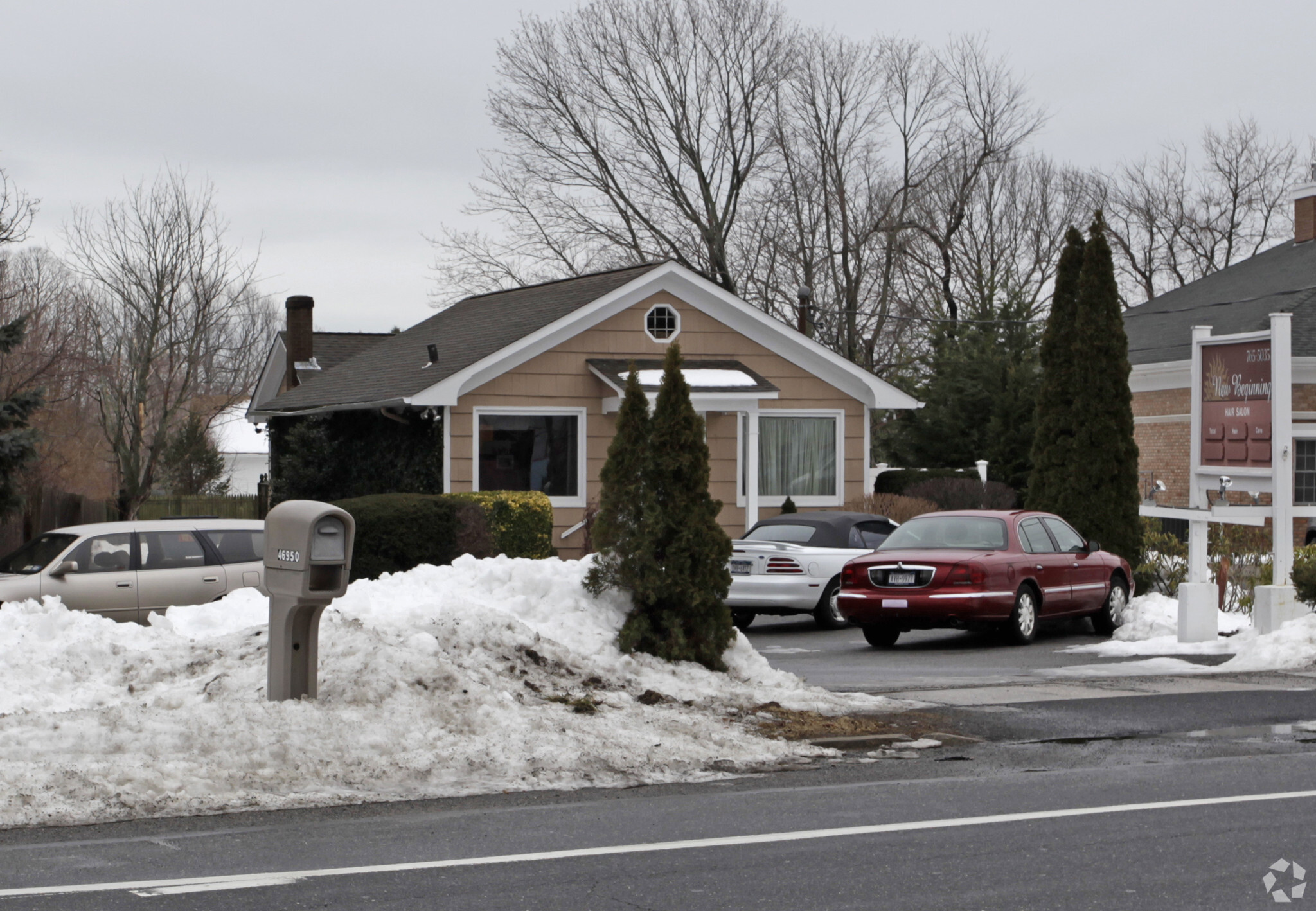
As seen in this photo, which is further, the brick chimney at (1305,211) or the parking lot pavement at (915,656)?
the brick chimney at (1305,211)

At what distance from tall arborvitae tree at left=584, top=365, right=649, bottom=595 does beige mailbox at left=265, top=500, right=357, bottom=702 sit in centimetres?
323

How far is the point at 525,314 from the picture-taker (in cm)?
2720

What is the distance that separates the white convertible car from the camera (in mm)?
18453

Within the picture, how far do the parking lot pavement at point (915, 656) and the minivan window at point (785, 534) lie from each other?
1.15 metres

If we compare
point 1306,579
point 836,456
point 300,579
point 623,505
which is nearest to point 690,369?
point 836,456

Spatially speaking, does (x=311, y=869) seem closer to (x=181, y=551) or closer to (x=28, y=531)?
(x=181, y=551)

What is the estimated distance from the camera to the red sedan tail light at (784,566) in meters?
18.5

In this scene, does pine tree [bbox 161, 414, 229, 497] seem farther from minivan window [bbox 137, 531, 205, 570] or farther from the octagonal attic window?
minivan window [bbox 137, 531, 205, 570]

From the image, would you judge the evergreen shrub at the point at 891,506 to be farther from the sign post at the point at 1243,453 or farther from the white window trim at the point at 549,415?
the sign post at the point at 1243,453

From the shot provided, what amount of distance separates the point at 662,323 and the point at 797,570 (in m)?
8.77

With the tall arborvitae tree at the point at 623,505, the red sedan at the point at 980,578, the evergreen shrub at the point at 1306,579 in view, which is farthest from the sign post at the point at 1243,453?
the tall arborvitae tree at the point at 623,505

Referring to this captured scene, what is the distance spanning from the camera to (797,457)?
26859mm

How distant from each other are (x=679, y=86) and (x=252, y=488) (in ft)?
106

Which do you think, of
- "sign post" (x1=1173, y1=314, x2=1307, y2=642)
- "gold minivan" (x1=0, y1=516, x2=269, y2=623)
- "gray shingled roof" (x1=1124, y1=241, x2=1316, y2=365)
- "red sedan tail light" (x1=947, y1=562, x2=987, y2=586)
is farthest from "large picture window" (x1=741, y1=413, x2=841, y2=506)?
"gold minivan" (x1=0, y1=516, x2=269, y2=623)
